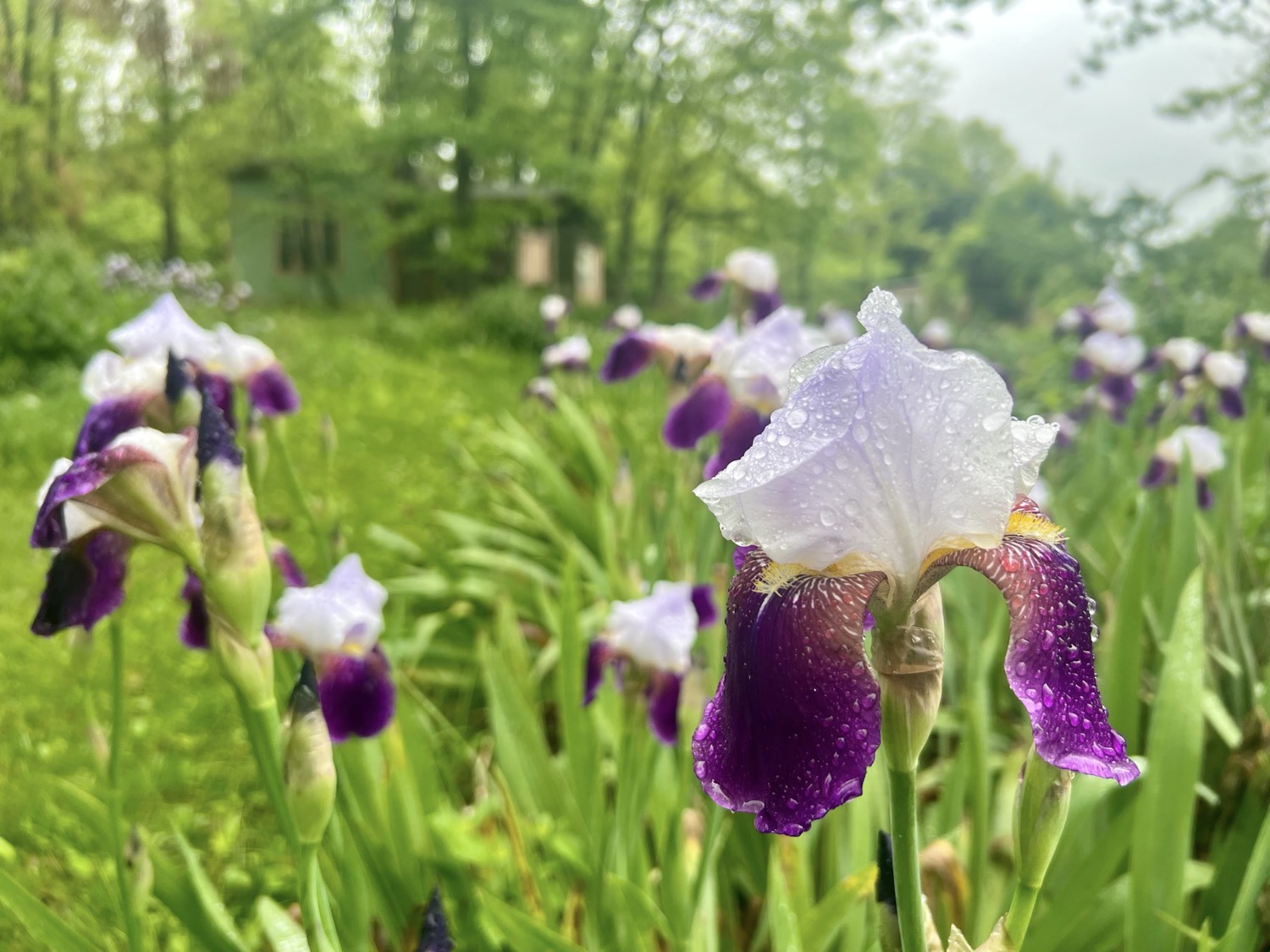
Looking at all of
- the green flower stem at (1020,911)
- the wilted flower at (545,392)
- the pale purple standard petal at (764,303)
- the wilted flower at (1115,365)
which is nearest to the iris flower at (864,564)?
the green flower stem at (1020,911)

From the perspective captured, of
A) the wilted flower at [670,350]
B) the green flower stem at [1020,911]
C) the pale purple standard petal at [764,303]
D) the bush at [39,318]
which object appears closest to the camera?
the green flower stem at [1020,911]

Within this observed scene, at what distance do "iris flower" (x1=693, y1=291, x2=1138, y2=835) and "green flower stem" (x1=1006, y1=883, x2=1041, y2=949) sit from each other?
0.18 meters

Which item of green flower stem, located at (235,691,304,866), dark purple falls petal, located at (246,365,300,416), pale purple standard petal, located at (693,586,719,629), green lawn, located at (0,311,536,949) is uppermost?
dark purple falls petal, located at (246,365,300,416)

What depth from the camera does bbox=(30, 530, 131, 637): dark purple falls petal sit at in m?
0.92

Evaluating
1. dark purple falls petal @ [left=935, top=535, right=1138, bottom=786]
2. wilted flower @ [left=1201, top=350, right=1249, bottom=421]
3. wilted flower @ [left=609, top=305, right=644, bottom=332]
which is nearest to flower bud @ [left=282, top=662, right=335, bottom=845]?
dark purple falls petal @ [left=935, top=535, right=1138, bottom=786]

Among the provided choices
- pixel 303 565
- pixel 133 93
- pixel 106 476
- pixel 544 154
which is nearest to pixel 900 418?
pixel 106 476

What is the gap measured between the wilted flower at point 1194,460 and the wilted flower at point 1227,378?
2.76 ft

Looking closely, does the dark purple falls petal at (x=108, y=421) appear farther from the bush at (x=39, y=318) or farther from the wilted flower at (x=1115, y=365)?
the bush at (x=39, y=318)

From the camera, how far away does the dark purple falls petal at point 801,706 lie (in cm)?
55

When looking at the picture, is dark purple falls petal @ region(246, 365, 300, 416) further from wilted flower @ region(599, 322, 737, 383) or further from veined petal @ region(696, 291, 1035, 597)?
veined petal @ region(696, 291, 1035, 597)

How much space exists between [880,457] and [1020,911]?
16.2 inches

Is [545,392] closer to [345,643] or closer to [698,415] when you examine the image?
[698,415]

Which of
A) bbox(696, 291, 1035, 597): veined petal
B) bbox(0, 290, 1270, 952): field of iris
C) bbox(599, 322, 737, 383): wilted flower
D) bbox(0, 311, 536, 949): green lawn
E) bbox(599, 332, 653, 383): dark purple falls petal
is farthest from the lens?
bbox(599, 332, 653, 383): dark purple falls petal

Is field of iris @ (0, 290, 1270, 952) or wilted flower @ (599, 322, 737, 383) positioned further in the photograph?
wilted flower @ (599, 322, 737, 383)
